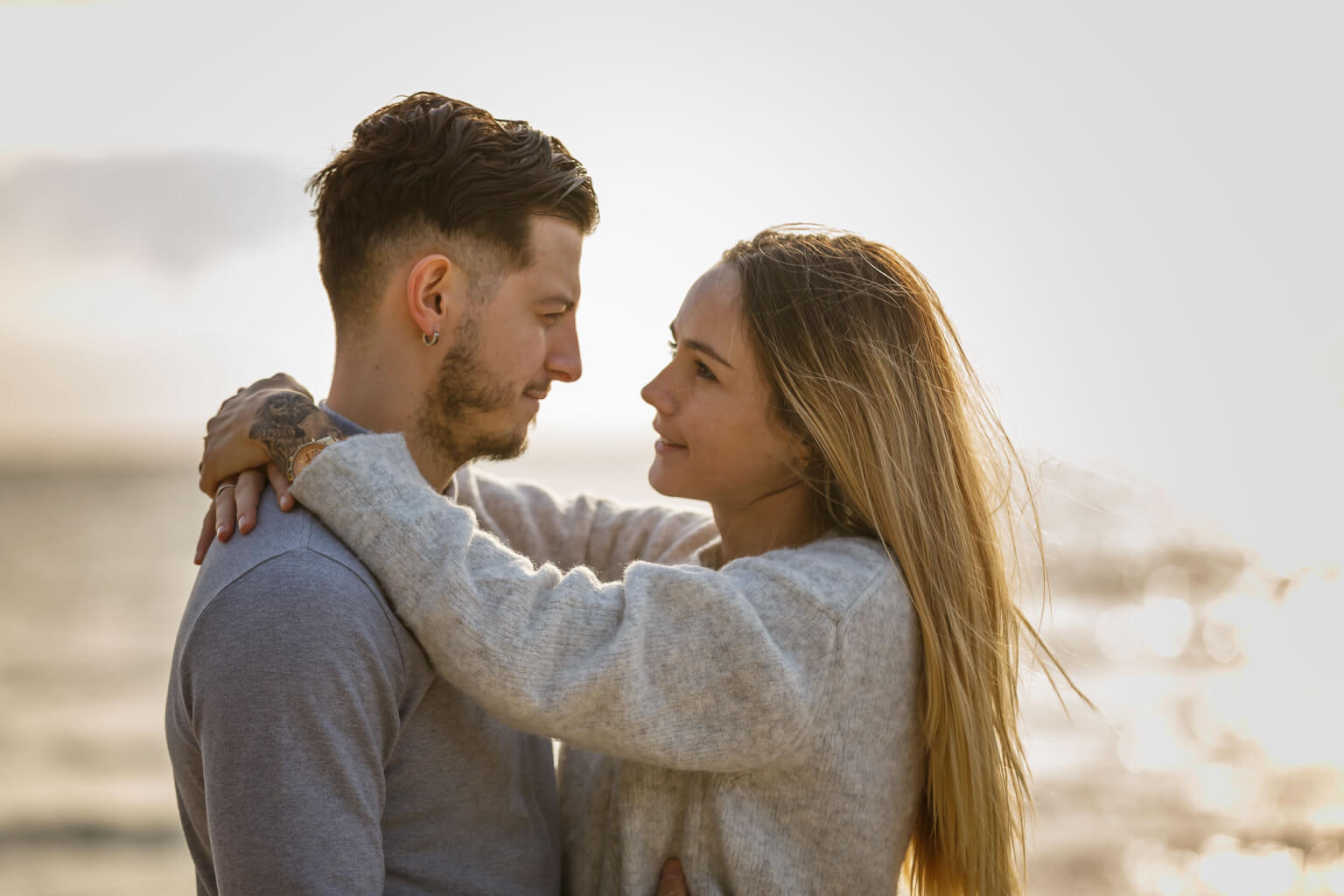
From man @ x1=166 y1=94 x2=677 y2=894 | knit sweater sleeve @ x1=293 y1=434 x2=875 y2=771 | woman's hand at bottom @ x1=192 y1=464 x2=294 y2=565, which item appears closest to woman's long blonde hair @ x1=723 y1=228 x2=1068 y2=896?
knit sweater sleeve @ x1=293 y1=434 x2=875 y2=771

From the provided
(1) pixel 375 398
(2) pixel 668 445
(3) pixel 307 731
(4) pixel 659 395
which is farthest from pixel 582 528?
(3) pixel 307 731

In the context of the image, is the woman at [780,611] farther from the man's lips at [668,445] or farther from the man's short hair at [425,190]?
the man's short hair at [425,190]

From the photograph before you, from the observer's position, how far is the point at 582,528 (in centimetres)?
322

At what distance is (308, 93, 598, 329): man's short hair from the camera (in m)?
2.45

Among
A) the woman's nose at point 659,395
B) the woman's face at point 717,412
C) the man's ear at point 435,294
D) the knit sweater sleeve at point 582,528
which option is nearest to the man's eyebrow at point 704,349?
the woman's face at point 717,412

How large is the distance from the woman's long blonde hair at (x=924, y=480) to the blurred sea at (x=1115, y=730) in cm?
28

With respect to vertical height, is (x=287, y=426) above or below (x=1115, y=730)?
above

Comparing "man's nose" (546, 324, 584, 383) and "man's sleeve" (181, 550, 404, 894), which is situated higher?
"man's nose" (546, 324, 584, 383)

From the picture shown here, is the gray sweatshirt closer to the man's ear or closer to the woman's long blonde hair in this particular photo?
the man's ear

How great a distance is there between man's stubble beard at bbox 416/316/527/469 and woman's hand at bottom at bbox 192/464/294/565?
0.38 metres

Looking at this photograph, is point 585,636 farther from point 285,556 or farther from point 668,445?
point 668,445

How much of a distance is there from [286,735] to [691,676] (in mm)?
712

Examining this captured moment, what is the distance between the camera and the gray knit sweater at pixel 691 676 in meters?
2.00

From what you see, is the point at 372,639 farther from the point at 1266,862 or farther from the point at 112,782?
the point at 112,782
